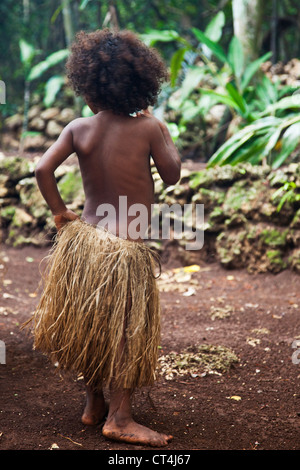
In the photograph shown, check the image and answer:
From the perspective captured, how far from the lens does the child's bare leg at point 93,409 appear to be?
1.98 meters

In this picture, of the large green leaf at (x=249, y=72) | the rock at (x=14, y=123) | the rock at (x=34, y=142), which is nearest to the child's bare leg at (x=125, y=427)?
the large green leaf at (x=249, y=72)

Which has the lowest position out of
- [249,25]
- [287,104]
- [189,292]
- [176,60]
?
[189,292]

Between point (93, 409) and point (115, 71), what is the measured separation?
4.31 ft

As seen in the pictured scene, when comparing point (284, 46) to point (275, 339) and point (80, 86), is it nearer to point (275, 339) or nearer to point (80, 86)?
point (275, 339)

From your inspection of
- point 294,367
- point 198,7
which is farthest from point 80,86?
point 198,7

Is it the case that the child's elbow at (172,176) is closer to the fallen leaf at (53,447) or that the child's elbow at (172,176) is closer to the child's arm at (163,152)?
the child's arm at (163,152)

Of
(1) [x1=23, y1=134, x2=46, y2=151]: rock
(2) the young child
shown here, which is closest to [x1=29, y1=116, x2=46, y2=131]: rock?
(1) [x1=23, y1=134, x2=46, y2=151]: rock

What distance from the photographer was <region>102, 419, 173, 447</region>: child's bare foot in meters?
1.81

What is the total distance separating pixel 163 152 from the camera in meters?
1.91

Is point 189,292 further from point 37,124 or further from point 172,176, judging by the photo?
point 37,124

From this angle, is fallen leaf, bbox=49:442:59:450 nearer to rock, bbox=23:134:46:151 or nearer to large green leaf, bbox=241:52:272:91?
large green leaf, bbox=241:52:272:91

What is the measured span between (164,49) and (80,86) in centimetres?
655

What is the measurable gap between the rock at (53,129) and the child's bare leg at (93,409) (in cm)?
520

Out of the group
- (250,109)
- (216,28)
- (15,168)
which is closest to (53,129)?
(15,168)
